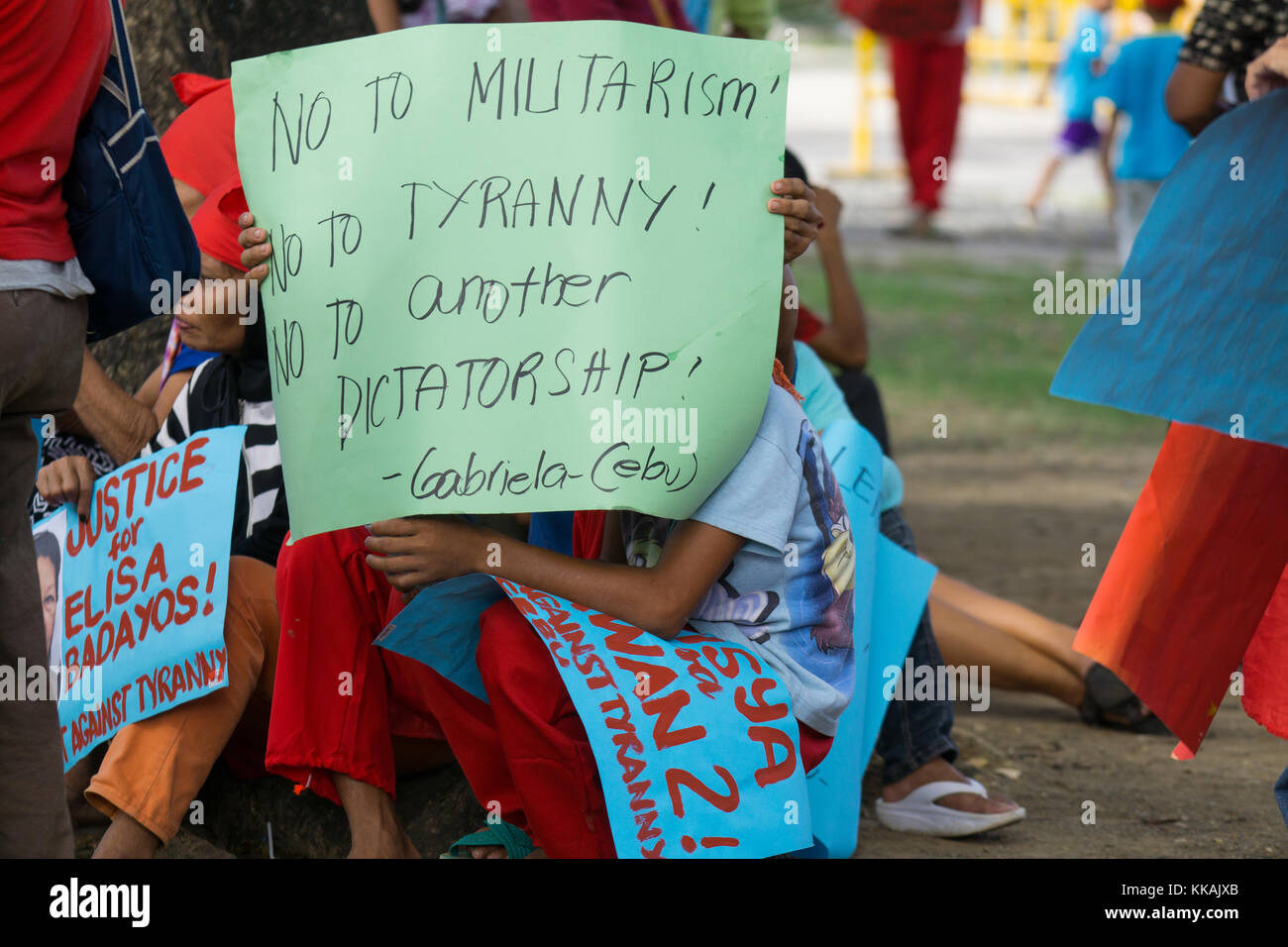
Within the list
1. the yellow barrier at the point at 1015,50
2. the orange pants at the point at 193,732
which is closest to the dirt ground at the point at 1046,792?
the orange pants at the point at 193,732

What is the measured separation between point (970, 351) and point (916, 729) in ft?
19.5

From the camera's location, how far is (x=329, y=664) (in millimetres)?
2746

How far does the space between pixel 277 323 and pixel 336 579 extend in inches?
18.0

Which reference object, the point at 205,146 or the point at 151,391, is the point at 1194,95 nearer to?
the point at 205,146

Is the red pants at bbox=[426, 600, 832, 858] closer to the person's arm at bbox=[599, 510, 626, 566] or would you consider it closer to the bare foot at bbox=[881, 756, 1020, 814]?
the person's arm at bbox=[599, 510, 626, 566]

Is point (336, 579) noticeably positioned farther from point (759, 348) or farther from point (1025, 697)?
point (1025, 697)

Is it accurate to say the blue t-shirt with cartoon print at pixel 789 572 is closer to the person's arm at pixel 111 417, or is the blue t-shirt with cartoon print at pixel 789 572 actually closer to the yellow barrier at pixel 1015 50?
the person's arm at pixel 111 417

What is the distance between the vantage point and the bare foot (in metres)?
3.37

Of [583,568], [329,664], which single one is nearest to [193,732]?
[329,664]

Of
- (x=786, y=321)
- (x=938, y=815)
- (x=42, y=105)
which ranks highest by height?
(x=42, y=105)

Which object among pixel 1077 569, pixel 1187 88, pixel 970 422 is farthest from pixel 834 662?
pixel 970 422

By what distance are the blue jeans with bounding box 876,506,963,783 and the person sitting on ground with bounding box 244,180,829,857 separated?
853mm

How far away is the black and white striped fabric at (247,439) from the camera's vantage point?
10.1ft

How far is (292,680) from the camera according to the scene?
8.95 feet
